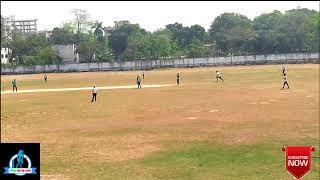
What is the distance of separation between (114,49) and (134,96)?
75.7 m

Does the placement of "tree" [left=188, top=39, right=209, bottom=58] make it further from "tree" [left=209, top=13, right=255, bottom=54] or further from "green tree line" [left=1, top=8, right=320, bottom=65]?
"tree" [left=209, top=13, right=255, bottom=54]

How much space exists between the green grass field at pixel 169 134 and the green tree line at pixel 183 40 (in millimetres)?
66571

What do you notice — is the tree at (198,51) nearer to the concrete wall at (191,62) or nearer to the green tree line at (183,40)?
the green tree line at (183,40)

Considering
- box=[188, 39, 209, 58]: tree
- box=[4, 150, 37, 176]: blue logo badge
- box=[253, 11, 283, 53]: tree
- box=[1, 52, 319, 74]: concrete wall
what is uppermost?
box=[253, 11, 283, 53]: tree

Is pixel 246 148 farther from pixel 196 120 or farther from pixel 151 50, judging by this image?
pixel 151 50

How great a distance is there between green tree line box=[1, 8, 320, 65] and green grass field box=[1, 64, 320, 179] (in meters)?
66.6

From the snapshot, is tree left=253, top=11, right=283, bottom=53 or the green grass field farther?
tree left=253, top=11, right=283, bottom=53

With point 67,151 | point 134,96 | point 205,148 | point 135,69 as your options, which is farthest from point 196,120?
point 135,69

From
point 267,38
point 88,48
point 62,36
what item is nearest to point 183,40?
point 267,38

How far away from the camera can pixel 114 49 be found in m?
110

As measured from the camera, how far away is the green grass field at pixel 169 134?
541 inches

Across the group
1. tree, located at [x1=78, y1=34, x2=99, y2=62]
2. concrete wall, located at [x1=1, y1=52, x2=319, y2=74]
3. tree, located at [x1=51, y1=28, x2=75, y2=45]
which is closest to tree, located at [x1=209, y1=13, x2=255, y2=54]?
concrete wall, located at [x1=1, y1=52, x2=319, y2=74]

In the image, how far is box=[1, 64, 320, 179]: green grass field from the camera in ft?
45.1

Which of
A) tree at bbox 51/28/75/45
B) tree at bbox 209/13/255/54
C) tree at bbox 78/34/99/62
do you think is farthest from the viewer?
tree at bbox 51/28/75/45
